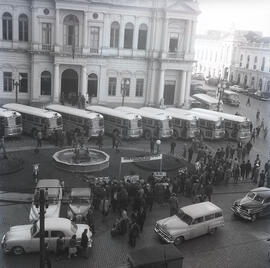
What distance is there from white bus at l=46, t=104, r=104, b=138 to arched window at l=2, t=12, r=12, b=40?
36.6 feet

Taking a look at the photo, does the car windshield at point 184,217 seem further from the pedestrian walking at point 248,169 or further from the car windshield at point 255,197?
the pedestrian walking at point 248,169

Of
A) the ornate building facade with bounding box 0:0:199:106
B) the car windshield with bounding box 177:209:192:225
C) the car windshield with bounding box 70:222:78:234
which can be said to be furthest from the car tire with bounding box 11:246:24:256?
the ornate building facade with bounding box 0:0:199:106

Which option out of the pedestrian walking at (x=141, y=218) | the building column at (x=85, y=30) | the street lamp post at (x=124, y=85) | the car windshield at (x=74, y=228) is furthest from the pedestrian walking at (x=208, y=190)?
the building column at (x=85, y=30)

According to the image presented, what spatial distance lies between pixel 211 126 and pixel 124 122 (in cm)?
729

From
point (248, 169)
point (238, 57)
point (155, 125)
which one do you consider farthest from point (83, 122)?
point (238, 57)

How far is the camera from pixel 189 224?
17641 millimetres

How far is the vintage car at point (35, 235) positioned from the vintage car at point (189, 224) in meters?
3.20

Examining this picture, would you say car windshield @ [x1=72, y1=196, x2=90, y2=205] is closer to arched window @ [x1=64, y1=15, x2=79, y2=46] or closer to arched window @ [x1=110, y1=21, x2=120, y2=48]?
arched window @ [x1=64, y1=15, x2=79, y2=46]

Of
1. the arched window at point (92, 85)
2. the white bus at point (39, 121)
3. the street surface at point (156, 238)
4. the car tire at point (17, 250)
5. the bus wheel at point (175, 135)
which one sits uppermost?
the arched window at point (92, 85)

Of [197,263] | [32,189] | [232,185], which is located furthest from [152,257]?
[232,185]

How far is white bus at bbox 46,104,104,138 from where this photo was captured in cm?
3120

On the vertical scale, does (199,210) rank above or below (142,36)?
below

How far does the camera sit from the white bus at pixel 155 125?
32531 mm

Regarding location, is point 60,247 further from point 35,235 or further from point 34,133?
point 34,133
